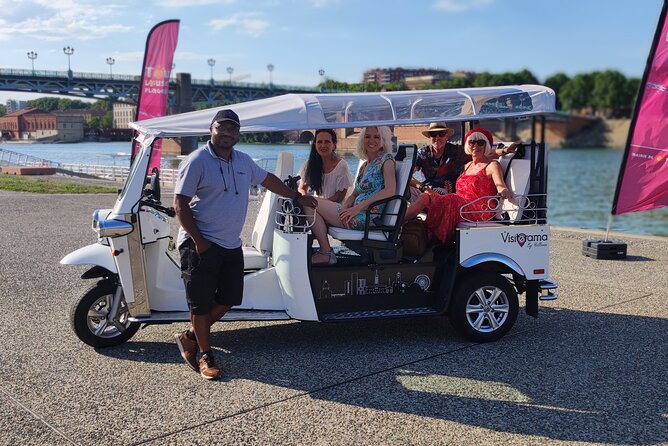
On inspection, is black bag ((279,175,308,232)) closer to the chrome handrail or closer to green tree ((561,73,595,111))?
the chrome handrail

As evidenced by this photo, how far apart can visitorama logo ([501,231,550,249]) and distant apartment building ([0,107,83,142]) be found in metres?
6.79

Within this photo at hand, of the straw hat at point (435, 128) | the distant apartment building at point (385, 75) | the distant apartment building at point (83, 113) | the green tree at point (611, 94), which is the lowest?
the straw hat at point (435, 128)

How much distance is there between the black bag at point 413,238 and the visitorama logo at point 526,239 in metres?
0.70

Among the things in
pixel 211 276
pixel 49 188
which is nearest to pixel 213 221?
pixel 211 276

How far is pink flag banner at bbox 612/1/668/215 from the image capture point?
29.1 ft

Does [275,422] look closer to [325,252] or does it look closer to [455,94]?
[325,252]

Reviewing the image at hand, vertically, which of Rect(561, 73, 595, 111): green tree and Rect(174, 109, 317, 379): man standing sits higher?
Rect(561, 73, 595, 111): green tree

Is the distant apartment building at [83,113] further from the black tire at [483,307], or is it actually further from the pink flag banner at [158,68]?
the black tire at [483,307]

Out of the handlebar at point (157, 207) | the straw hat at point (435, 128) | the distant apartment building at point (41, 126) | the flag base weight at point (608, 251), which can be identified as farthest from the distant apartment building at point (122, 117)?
the flag base weight at point (608, 251)

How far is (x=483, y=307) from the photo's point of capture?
235 inches

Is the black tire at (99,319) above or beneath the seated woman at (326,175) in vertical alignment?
beneath

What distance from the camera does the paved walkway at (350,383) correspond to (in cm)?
413

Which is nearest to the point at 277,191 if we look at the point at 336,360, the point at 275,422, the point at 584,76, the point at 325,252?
the point at 325,252

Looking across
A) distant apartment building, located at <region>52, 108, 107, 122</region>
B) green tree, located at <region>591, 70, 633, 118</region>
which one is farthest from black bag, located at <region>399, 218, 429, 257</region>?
green tree, located at <region>591, 70, 633, 118</region>
